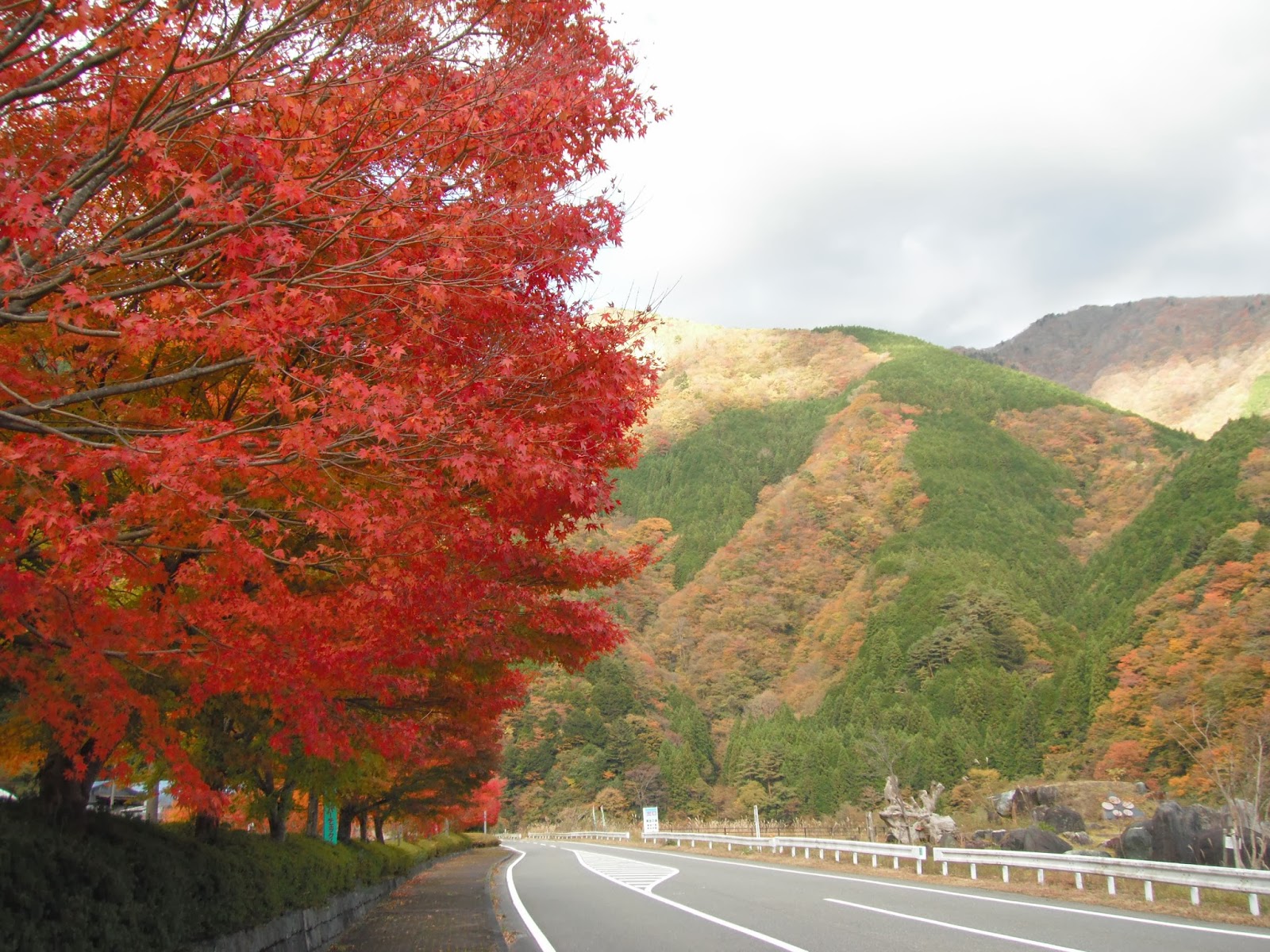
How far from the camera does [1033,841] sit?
22484mm

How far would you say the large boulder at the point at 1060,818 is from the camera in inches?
1219

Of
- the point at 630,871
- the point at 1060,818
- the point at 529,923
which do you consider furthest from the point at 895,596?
the point at 529,923

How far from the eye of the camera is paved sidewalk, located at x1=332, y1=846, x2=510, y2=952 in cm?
1131

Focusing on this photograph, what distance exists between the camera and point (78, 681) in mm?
5145

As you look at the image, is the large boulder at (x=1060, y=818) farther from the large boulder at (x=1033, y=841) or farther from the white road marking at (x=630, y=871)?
the white road marking at (x=630, y=871)

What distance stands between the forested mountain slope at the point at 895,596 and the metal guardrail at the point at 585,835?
8.64 feet

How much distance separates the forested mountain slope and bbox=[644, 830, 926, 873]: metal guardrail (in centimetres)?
1230

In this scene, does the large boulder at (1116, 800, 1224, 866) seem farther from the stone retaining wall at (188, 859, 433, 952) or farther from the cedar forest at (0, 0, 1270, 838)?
the stone retaining wall at (188, 859, 433, 952)

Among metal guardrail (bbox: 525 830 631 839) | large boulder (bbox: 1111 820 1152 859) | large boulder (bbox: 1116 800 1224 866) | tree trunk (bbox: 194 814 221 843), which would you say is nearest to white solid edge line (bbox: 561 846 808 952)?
tree trunk (bbox: 194 814 221 843)

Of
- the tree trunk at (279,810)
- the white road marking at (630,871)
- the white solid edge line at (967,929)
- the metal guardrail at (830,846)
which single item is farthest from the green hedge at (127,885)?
the metal guardrail at (830,846)

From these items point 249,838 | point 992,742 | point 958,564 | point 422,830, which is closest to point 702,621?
point 958,564

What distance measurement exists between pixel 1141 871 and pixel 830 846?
512 inches

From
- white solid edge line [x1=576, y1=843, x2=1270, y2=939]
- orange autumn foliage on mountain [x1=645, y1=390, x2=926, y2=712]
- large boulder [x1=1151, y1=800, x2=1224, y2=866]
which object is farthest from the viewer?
orange autumn foliage on mountain [x1=645, y1=390, x2=926, y2=712]

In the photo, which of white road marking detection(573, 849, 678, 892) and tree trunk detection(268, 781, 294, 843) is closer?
tree trunk detection(268, 781, 294, 843)
